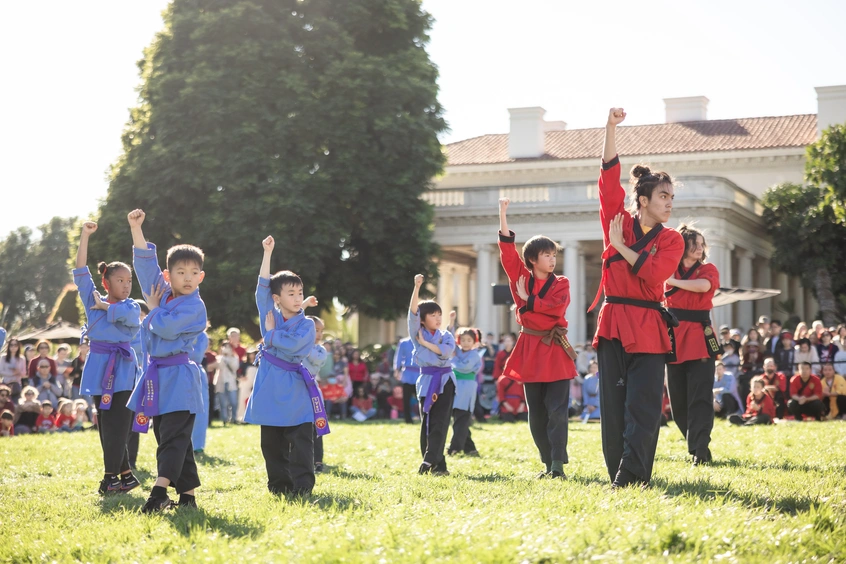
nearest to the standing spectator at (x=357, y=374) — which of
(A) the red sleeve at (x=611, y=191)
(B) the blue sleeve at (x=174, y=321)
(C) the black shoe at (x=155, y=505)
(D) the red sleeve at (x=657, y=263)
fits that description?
(B) the blue sleeve at (x=174, y=321)

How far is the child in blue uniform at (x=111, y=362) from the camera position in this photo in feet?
28.7

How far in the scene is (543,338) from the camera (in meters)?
8.91

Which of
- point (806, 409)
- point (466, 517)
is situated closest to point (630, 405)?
point (466, 517)

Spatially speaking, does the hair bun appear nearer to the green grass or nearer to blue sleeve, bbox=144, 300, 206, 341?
the green grass

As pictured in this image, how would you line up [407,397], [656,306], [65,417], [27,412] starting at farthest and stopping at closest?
[407,397], [65,417], [27,412], [656,306]

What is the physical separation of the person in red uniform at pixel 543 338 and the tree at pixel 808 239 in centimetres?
3182

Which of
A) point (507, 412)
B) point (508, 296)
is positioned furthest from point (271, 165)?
point (507, 412)

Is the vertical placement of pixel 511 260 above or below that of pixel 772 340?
above

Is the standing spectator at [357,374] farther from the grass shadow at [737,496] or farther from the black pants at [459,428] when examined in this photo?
the grass shadow at [737,496]

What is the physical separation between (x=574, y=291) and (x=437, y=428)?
95.2 ft

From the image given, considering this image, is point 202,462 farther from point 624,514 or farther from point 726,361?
point 726,361

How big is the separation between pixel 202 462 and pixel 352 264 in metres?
22.8

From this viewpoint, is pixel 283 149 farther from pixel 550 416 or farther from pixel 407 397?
pixel 550 416

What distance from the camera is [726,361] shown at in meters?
21.2
